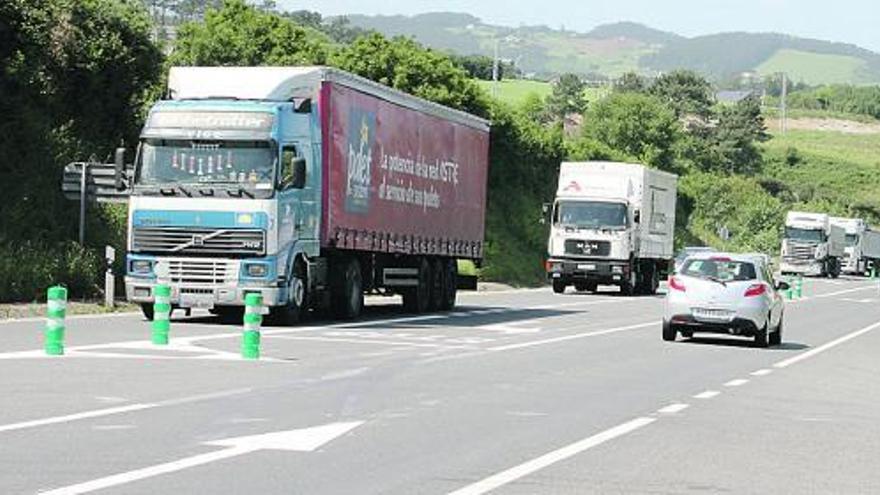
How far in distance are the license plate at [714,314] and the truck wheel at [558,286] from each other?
2409 centimetres

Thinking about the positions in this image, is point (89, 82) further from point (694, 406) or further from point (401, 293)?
point (694, 406)

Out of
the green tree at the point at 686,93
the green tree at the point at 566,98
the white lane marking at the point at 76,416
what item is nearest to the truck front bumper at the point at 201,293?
the white lane marking at the point at 76,416

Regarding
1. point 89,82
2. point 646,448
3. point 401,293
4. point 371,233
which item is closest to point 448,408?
point 646,448

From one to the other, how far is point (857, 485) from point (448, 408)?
193 inches

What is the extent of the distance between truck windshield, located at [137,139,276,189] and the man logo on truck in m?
3.00

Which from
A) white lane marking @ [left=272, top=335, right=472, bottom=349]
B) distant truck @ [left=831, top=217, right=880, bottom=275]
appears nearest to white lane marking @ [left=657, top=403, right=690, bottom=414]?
white lane marking @ [left=272, top=335, right=472, bottom=349]

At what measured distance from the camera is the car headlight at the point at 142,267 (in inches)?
1065

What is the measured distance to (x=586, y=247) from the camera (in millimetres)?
50969

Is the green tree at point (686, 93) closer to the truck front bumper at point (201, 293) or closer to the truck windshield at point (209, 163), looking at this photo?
the truck windshield at point (209, 163)

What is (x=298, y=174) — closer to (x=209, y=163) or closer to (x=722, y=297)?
(x=209, y=163)

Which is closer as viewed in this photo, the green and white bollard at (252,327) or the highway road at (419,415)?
the highway road at (419,415)

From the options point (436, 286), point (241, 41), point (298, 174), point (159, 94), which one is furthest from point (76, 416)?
point (241, 41)

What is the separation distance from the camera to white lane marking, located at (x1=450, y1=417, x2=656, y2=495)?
10.8 m

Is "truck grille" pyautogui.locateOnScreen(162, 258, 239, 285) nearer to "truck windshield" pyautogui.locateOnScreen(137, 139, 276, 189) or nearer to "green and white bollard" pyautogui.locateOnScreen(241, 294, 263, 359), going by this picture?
"truck windshield" pyautogui.locateOnScreen(137, 139, 276, 189)
